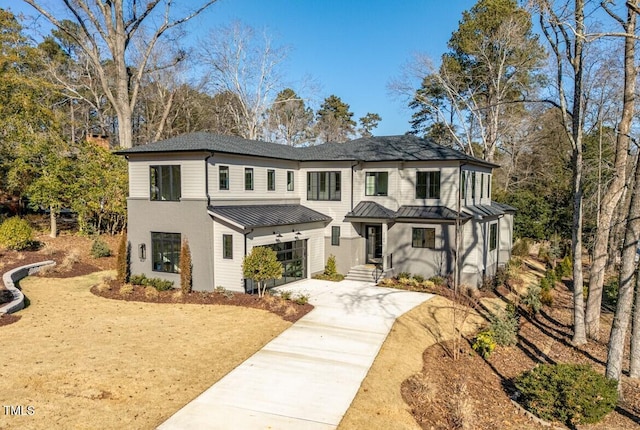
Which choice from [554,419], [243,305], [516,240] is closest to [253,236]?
[243,305]

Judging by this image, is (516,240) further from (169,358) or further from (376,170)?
(169,358)

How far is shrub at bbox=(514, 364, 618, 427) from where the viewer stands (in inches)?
339

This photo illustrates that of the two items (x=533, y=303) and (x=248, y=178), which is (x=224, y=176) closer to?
(x=248, y=178)

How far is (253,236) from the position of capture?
55.7 ft

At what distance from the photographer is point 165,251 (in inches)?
706

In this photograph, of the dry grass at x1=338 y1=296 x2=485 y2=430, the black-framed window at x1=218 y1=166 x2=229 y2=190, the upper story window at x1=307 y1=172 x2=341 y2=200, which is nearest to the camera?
the dry grass at x1=338 y1=296 x2=485 y2=430

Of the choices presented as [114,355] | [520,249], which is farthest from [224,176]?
[520,249]

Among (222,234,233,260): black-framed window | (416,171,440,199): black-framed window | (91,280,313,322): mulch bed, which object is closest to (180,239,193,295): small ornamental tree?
(91,280,313,322): mulch bed

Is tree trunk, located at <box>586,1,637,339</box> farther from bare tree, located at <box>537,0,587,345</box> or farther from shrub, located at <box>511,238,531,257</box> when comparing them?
shrub, located at <box>511,238,531,257</box>

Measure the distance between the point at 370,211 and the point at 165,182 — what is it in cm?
964

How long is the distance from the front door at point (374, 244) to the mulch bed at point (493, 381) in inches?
317

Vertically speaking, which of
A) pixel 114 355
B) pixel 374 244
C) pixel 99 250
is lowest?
pixel 114 355

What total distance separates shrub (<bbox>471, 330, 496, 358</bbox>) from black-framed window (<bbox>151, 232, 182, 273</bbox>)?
1207 cm

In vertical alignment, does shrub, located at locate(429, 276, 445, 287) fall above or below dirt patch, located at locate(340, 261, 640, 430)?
above
